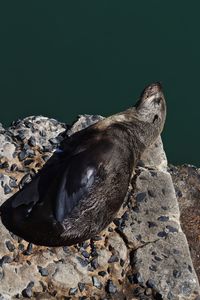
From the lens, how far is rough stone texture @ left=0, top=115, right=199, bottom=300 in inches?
232

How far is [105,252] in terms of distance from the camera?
20.5 feet

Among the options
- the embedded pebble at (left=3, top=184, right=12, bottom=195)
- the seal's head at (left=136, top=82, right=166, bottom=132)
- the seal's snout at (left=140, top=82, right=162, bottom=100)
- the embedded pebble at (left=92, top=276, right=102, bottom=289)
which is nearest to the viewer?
the embedded pebble at (left=92, top=276, right=102, bottom=289)

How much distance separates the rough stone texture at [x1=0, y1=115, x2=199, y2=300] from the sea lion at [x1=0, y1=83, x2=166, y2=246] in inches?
5.2

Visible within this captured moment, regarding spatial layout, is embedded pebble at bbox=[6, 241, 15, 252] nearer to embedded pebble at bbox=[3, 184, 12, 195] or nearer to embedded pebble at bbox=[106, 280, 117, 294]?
embedded pebble at bbox=[3, 184, 12, 195]

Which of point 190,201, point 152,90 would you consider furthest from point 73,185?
point 152,90

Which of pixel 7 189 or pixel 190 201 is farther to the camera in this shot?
pixel 190 201

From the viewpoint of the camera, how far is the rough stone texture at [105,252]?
590 cm

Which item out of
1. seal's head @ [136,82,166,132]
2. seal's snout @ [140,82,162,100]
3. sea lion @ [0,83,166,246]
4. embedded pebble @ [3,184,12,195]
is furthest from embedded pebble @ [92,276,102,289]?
seal's snout @ [140,82,162,100]

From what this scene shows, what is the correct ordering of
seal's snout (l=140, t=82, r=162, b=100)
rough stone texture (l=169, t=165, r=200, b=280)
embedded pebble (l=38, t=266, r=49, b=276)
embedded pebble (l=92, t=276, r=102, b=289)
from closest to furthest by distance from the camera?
embedded pebble (l=38, t=266, r=49, b=276) → embedded pebble (l=92, t=276, r=102, b=289) → rough stone texture (l=169, t=165, r=200, b=280) → seal's snout (l=140, t=82, r=162, b=100)

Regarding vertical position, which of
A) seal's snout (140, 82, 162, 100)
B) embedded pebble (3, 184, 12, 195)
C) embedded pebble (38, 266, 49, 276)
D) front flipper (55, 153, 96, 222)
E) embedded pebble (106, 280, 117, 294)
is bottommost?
embedded pebble (106, 280, 117, 294)

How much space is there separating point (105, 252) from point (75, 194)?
0.68m

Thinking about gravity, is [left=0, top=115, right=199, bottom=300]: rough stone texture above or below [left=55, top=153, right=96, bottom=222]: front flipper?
below

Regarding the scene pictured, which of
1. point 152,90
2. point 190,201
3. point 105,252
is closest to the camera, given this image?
point 105,252

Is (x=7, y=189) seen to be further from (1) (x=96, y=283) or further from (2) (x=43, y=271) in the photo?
(1) (x=96, y=283)
